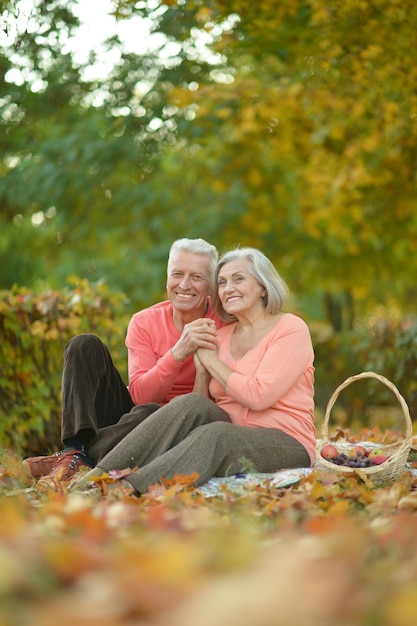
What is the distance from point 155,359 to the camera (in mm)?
4977

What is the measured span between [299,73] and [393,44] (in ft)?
3.98

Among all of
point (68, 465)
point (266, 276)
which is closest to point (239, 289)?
point (266, 276)

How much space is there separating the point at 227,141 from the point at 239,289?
303 inches

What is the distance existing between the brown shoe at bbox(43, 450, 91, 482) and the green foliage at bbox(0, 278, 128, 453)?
2.08 metres

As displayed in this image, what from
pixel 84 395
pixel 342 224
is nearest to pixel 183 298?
pixel 84 395

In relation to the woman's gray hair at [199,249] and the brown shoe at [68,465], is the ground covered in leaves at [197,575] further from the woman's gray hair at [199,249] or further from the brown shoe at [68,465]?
the woman's gray hair at [199,249]

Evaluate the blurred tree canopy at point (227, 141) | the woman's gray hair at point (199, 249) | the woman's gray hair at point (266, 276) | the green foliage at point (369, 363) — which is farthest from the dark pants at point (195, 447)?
the blurred tree canopy at point (227, 141)

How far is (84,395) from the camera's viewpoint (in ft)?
14.7

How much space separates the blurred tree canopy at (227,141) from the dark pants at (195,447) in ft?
13.1

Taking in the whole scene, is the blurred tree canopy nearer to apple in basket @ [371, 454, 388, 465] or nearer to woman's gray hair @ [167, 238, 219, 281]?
woman's gray hair @ [167, 238, 219, 281]

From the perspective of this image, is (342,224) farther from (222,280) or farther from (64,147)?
(222,280)

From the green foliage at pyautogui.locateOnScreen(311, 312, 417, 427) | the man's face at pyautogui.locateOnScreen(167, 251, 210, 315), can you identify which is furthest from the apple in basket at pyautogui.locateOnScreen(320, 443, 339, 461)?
the green foliage at pyautogui.locateOnScreen(311, 312, 417, 427)

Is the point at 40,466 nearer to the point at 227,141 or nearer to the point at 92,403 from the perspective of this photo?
the point at 92,403

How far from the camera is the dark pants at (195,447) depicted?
13.4 ft
